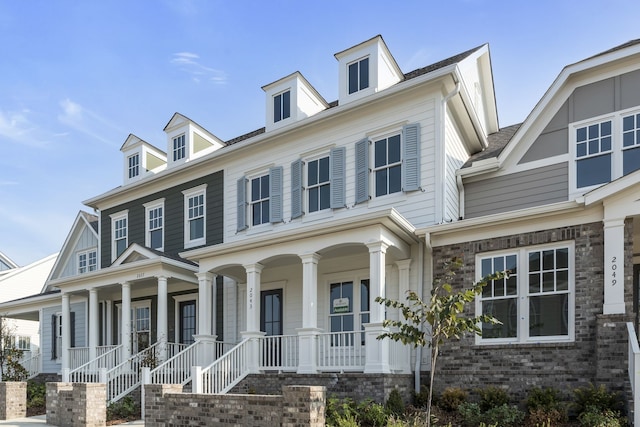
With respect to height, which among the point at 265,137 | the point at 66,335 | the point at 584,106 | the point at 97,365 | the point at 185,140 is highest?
the point at 185,140

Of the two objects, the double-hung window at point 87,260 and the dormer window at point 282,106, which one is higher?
the dormer window at point 282,106

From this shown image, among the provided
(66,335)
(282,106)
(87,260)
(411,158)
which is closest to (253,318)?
(411,158)

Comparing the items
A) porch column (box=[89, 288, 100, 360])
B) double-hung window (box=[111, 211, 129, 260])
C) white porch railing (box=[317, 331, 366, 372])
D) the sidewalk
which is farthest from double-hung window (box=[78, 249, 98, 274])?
white porch railing (box=[317, 331, 366, 372])

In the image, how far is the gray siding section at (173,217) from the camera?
16.5m

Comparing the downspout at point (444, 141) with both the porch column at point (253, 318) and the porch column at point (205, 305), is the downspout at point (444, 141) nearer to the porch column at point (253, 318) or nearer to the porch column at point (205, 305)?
the porch column at point (253, 318)

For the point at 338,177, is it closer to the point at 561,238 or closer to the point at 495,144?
the point at 495,144

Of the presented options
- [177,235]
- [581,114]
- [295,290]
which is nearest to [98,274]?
[177,235]

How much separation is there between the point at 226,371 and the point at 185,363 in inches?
80.5

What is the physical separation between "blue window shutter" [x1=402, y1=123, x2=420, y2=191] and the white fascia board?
0.97m

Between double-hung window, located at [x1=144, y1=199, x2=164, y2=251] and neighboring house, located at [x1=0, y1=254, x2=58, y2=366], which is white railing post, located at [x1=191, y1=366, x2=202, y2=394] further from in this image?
neighboring house, located at [x1=0, y1=254, x2=58, y2=366]

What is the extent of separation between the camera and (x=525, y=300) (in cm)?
1068

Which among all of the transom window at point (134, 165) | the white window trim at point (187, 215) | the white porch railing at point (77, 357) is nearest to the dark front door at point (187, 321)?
the white window trim at point (187, 215)

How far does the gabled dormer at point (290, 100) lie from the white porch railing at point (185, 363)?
6.20 metres

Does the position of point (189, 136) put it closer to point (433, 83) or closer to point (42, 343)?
point (433, 83)
